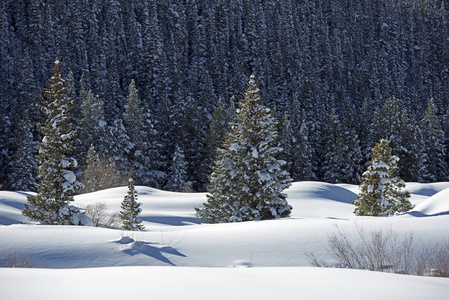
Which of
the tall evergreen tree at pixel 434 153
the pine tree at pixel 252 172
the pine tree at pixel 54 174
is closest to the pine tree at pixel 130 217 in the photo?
the pine tree at pixel 54 174

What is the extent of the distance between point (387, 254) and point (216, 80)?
85.8 metres

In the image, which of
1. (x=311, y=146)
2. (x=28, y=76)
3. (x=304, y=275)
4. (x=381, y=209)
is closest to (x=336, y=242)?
(x=304, y=275)

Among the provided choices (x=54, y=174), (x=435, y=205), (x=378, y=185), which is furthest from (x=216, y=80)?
(x=54, y=174)

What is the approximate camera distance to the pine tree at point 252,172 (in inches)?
673

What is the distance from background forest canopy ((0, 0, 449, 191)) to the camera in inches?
2021

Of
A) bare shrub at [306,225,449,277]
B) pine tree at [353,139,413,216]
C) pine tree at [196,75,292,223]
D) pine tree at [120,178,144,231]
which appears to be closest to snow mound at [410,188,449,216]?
pine tree at [353,139,413,216]

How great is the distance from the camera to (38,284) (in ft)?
14.4

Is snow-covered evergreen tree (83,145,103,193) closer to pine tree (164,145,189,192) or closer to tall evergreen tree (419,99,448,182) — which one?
pine tree (164,145,189,192)

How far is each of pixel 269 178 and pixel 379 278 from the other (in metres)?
11.9

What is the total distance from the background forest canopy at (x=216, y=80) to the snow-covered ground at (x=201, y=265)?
27318 mm

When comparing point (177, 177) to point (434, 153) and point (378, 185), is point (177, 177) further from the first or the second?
point (434, 153)

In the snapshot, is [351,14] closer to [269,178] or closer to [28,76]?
[28,76]

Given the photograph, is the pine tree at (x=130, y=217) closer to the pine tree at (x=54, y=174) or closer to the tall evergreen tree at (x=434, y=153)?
the pine tree at (x=54, y=174)

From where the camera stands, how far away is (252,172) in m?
17.4
